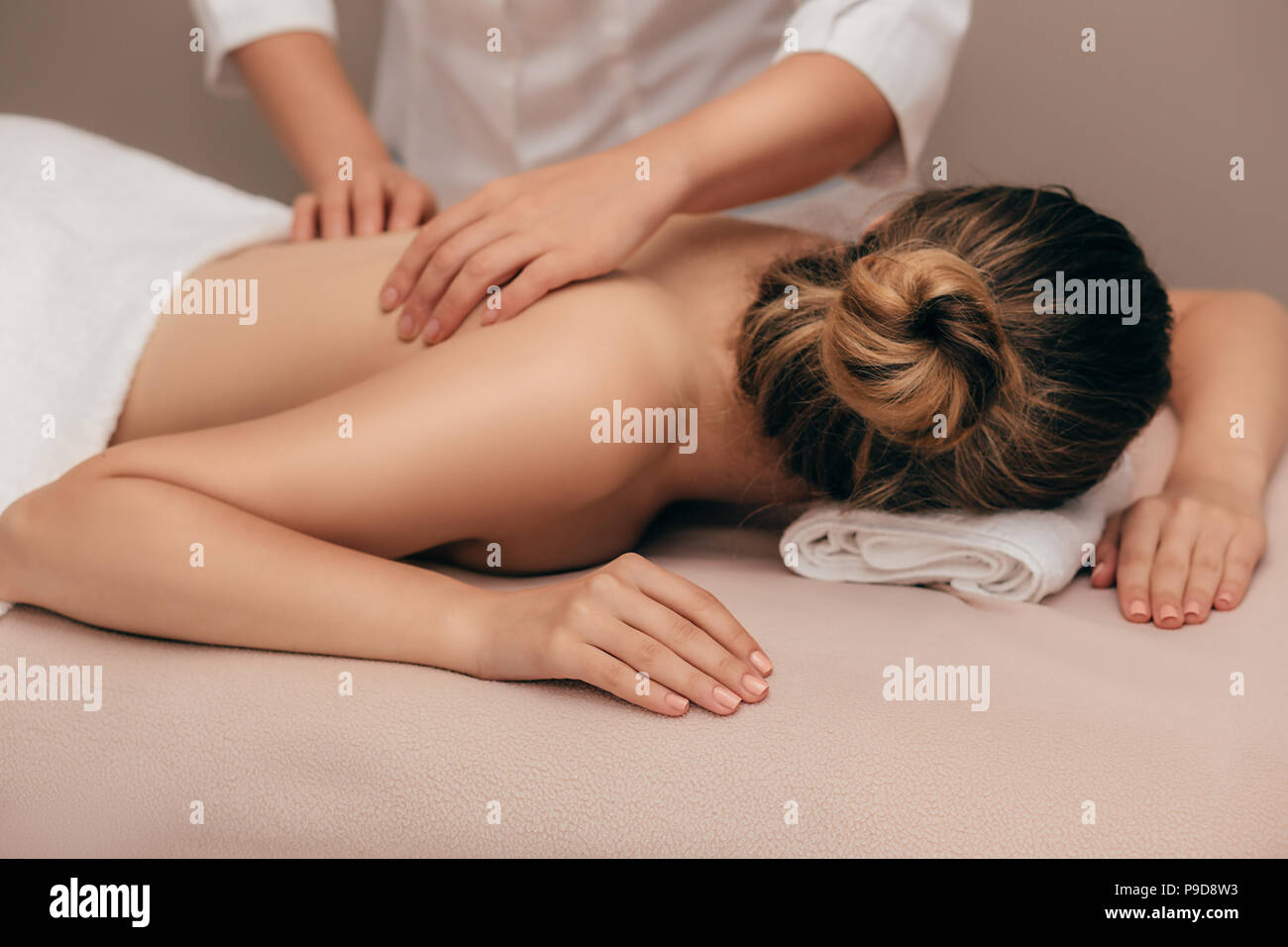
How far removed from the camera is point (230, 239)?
3.50ft

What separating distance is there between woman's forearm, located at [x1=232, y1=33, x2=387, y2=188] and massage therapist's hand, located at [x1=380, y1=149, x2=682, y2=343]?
46cm

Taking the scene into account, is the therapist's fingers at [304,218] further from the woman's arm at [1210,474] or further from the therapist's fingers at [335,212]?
the woman's arm at [1210,474]

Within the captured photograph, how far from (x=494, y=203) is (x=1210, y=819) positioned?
673 millimetres

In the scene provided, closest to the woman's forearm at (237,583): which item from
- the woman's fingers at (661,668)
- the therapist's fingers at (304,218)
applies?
the woman's fingers at (661,668)

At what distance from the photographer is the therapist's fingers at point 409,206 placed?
3.86 feet

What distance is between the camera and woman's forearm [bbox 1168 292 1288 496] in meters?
0.99

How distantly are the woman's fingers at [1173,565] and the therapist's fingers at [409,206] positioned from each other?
Result: 0.81 meters

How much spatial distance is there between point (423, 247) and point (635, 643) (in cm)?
39

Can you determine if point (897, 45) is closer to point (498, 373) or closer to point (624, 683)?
point (498, 373)

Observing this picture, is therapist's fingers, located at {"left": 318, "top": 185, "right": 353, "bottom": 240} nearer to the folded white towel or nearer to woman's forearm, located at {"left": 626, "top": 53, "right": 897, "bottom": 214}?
woman's forearm, located at {"left": 626, "top": 53, "right": 897, "bottom": 214}

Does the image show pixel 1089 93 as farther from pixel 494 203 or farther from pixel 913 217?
pixel 494 203

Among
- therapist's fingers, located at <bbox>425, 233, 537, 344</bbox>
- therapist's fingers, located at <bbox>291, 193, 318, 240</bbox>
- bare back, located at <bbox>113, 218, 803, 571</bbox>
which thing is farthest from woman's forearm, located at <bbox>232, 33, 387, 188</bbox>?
therapist's fingers, located at <bbox>425, 233, 537, 344</bbox>

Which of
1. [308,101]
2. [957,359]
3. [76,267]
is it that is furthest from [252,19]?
[957,359]
